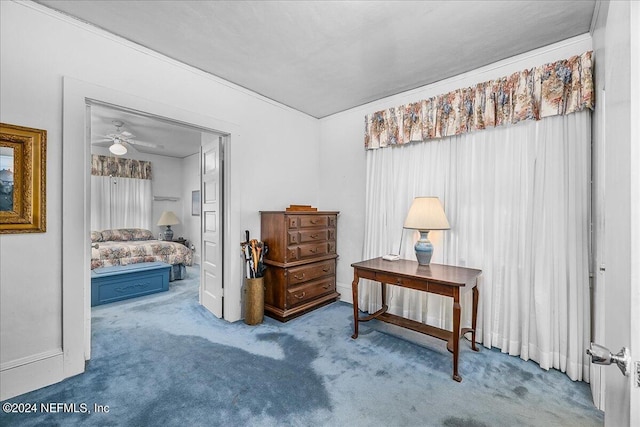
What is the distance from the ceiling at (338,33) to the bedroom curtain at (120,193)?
4680 mm

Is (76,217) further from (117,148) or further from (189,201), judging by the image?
(189,201)

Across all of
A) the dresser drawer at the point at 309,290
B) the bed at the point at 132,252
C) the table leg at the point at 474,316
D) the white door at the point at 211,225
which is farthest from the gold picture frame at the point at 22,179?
the table leg at the point at 474,316

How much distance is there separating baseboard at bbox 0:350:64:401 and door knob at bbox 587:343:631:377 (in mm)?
3076

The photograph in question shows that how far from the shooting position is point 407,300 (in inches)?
124

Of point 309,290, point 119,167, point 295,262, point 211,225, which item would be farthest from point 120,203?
point 309,290

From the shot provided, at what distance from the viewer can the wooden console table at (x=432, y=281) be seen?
7.07 feet

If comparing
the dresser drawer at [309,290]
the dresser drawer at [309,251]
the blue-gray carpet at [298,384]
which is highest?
the dresser drawer at [309,251]

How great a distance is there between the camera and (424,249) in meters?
2.72

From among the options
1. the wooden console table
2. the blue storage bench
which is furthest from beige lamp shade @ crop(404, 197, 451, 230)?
the blue storage bench

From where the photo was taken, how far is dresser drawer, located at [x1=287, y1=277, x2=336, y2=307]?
3234mm

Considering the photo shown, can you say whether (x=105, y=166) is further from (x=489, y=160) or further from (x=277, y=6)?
(x=489, y=160)

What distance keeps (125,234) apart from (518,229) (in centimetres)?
683

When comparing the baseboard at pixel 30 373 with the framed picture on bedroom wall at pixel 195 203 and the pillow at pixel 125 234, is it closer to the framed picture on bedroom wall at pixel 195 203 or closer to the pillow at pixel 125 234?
the pillow at pixel 125 234

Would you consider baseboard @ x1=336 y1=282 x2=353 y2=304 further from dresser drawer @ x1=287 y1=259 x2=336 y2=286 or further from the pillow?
the pillow
